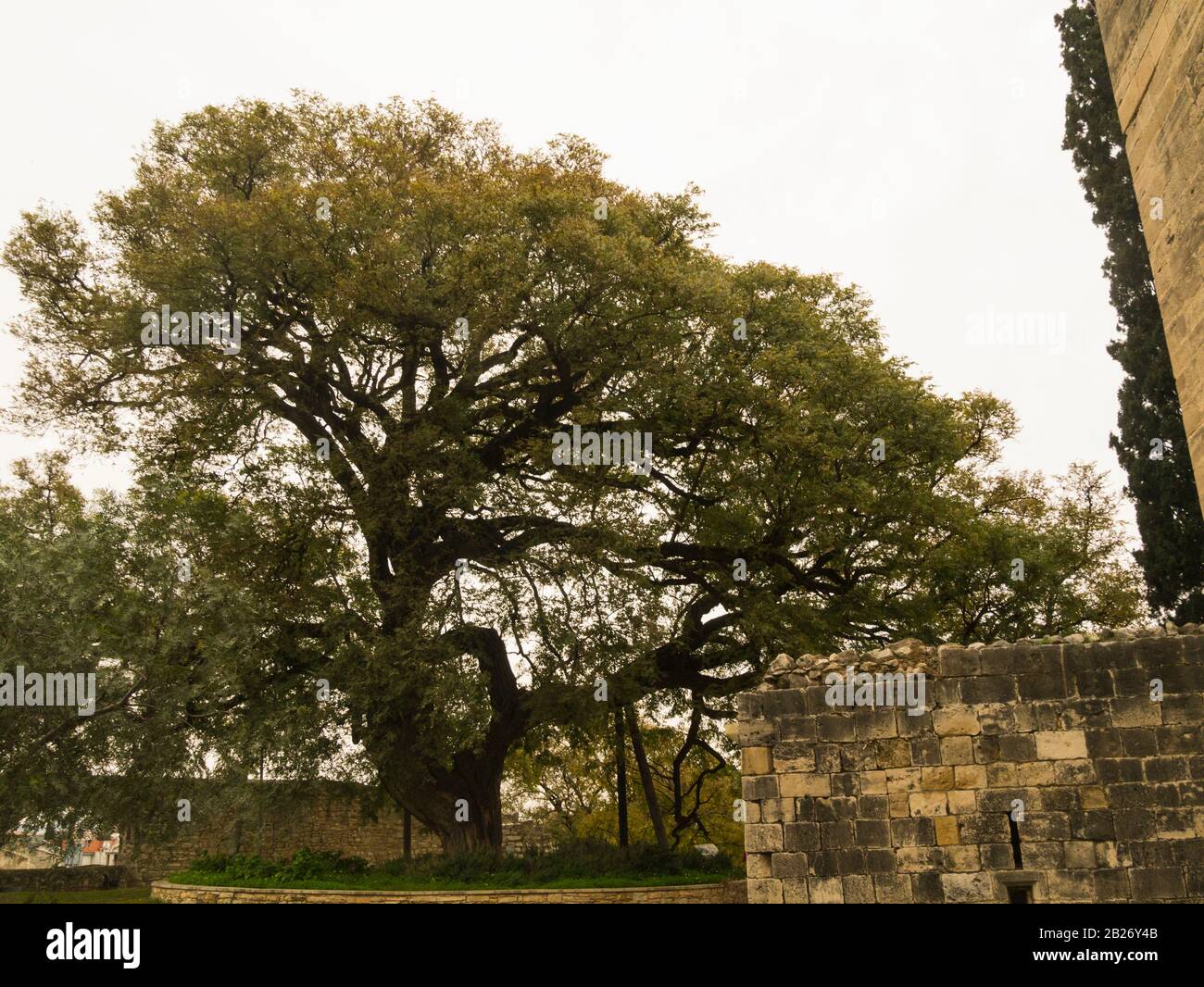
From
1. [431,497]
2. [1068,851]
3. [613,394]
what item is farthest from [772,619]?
[1068,851]

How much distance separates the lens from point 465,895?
16781mm

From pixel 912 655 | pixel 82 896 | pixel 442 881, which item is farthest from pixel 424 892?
pixel 912 655

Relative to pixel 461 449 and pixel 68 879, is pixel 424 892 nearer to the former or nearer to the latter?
pixel 461 449

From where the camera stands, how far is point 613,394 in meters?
20.1

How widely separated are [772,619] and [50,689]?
41.0ft

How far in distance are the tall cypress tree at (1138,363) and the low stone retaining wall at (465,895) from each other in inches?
471

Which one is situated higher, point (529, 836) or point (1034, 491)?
point (1034, 491)

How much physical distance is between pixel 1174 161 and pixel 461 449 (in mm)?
13778

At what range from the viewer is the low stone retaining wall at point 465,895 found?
16656 millimetres

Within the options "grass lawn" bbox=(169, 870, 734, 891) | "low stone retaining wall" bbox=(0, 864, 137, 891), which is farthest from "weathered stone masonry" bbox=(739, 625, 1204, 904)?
"low stone retaining wall" bbox=(0, 864, 137, 891)

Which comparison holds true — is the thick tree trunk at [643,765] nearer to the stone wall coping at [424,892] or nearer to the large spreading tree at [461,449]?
the large spreading tree at [461,449]

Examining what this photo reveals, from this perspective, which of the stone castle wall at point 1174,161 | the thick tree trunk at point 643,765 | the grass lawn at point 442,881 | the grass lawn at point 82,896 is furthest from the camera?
the thick tree trunk at point 643,765

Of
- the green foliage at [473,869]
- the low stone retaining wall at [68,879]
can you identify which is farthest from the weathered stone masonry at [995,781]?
the low stone retaining wall at [68,879]

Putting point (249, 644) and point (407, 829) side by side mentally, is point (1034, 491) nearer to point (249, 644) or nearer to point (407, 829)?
point (407, 829)
